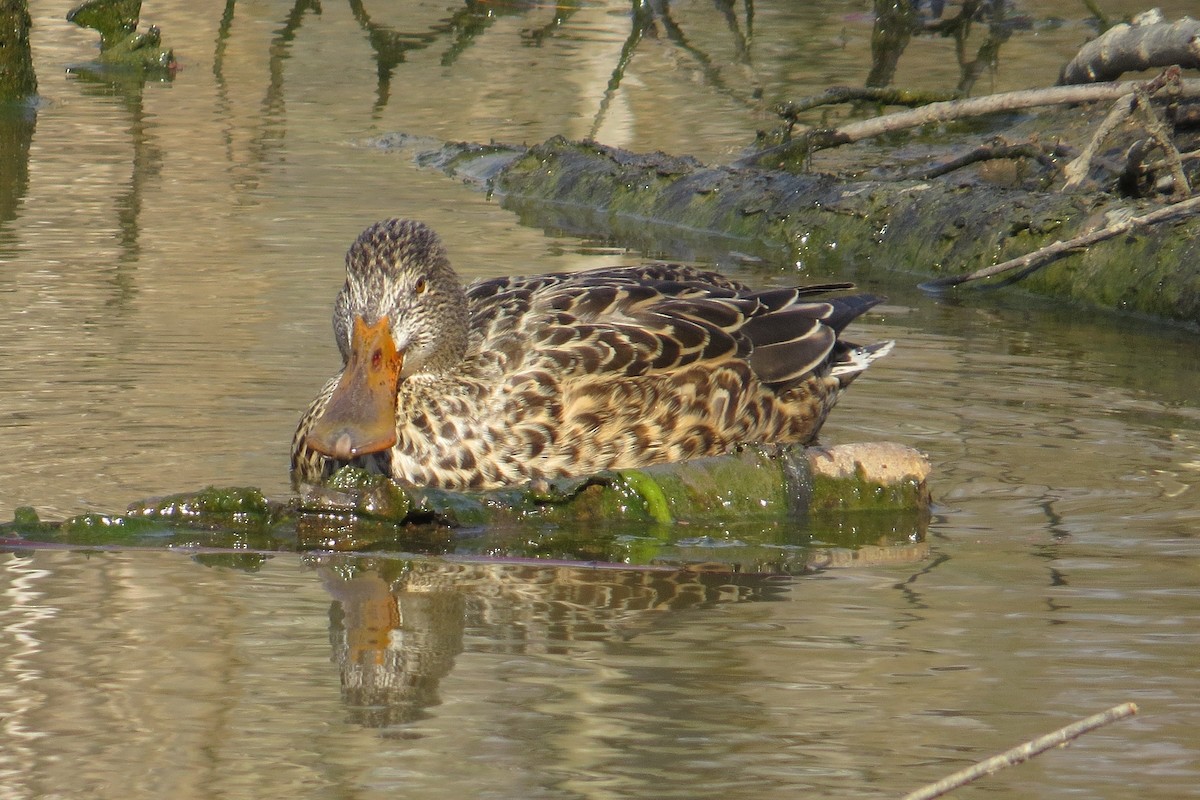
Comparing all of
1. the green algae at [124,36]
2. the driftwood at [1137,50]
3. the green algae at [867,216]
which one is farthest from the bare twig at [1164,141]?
the green algae at [124,36]

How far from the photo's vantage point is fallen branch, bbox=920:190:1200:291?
926 cm

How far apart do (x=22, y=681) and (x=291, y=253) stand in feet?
20.8

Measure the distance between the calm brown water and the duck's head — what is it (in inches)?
21.2

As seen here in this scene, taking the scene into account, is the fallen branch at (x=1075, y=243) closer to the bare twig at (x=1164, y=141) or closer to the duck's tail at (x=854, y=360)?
the bare twig at (x=1164, y=141)

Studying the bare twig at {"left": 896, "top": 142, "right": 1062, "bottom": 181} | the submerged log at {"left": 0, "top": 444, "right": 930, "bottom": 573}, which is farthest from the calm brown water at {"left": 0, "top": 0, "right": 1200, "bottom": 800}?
the bare twig at {"left": 896, "top": 142, "right": 1062, "bottom": 181}

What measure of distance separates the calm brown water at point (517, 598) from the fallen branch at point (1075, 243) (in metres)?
0.22

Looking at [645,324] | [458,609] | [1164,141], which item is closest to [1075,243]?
[1164,141]

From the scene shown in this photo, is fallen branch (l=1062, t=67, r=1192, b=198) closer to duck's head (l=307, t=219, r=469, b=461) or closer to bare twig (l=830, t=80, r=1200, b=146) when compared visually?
bare twig (l=830, t=80, r=1200, b=146)

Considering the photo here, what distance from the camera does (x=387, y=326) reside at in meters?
6.68

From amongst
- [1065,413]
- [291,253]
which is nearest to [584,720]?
[1065,413]

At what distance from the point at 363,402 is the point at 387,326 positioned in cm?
42

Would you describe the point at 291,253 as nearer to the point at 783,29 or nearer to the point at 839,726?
the point at 839,726

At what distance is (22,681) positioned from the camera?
4.49m

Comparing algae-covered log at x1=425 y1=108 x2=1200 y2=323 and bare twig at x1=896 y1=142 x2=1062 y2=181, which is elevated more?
bare twig at x1=896 y1=142 x2=1062 y2=181
